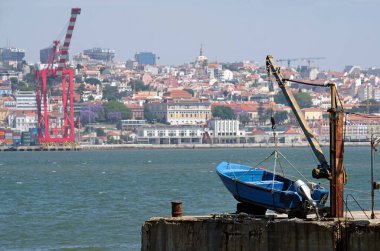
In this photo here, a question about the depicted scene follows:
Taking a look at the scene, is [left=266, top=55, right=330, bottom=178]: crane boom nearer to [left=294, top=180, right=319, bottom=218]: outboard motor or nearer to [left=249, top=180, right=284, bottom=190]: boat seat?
[left=294, top=180, right=319, bottom=218]: outboard motor

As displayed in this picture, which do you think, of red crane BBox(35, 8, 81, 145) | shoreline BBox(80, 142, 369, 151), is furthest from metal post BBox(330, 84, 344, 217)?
shoreline BBox(80, 142, 369, 151)

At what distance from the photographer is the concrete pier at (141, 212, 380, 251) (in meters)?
16.7

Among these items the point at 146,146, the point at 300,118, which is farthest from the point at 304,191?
the point at 146,146

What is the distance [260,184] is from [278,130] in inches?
7053

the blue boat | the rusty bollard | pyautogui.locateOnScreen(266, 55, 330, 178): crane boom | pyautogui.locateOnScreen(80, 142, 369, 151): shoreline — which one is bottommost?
pyautogui.locateOnScreen(80, 142, 369, 151): shoreline

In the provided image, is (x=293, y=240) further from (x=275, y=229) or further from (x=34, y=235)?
(x=34, y=235)

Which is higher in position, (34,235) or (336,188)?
(336,188)

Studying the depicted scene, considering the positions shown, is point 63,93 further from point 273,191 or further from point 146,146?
point 273,191

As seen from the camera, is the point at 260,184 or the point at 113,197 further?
the point at 113,197

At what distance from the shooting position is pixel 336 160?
Result: 17.6 meters

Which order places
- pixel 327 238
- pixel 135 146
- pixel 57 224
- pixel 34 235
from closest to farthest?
1. pixel 327 238
2. pixel 34 235
3. pixel 57 224
4. pixel 135 146

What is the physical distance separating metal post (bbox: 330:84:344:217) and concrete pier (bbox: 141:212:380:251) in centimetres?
55

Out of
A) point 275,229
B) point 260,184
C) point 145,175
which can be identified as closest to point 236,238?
point 275,229

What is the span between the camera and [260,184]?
66.2 feet
